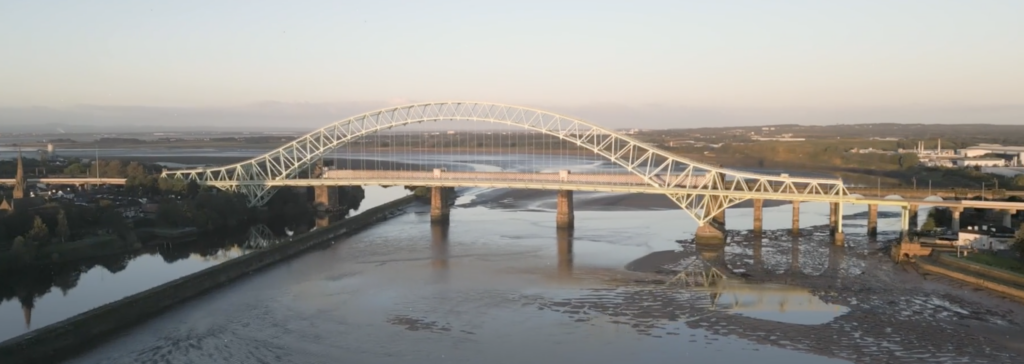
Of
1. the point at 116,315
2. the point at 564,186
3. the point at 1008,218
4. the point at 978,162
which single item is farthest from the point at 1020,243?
the point at 978,162

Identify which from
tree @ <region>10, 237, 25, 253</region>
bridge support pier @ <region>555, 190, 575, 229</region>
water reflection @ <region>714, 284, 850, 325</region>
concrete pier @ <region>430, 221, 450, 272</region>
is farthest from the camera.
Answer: bridge support pier @ <region>555, 190, 575, 229</region>

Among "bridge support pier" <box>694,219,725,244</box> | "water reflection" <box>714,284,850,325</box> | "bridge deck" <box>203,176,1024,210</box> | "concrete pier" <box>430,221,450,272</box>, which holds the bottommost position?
"water reflection" <box>714,284,850,325</box>

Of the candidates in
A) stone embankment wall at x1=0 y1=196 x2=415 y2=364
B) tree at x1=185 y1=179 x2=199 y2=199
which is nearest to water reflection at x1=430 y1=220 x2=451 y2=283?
stone embankment wall at x1=0 y1=196 x2=415 y2=364

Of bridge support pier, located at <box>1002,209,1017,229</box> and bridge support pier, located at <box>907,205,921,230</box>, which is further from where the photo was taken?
bridge support pier, located at <box>907,205,921,230</box>

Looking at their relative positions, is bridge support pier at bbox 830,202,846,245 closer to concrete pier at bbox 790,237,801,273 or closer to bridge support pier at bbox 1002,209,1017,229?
concrete pier at bbox 790,237,801,273

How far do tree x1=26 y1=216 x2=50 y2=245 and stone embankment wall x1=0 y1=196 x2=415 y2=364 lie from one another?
745 cm

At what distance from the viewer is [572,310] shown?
2100 cm

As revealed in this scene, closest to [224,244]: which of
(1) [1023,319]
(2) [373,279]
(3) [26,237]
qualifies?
(3) [26,237]

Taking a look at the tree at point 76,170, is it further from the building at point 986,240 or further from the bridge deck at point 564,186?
the building at point 986,240

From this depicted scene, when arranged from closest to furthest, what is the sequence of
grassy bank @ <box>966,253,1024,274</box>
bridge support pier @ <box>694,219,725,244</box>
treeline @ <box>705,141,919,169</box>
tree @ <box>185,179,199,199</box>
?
grassy bank @ <box>966,253,1024,274</box> < bridge support pier @ <box>694,219,725,244</box> < tree @ <box>185,179,199,199</box> < treeline @ <box>705,141,919,169</box>

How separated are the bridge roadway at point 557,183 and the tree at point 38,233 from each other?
50.1 feet

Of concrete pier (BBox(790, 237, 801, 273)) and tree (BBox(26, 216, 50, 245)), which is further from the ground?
tree (BBox(26, 216, 50, 245))

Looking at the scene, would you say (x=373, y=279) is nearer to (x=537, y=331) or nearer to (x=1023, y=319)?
(x=537, y=331)

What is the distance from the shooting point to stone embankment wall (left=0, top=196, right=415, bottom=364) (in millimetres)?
16734
